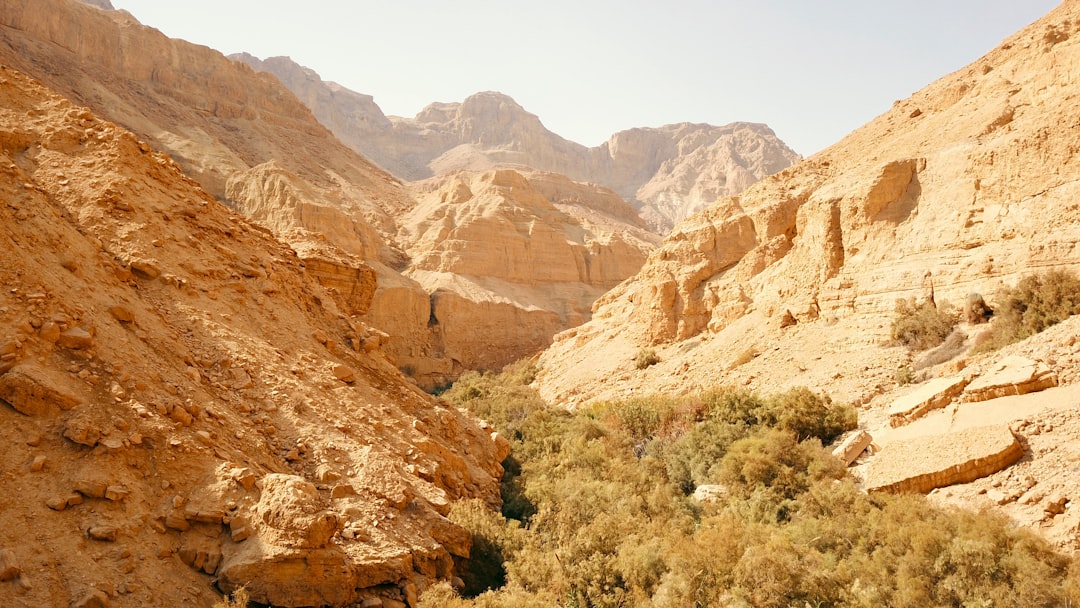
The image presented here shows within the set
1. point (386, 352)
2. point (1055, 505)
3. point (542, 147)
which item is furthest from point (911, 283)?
point (542, 147)

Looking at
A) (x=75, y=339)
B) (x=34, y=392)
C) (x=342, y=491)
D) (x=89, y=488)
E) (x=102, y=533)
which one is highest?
(x=75, y=339)

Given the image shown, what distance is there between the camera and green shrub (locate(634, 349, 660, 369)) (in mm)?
22359

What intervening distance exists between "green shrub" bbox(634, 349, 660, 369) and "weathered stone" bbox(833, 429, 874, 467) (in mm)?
11162

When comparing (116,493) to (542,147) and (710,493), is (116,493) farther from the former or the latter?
(542,147)

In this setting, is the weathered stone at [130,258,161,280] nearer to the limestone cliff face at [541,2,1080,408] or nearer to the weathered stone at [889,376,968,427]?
the weathered stone at [889,376,968,427]

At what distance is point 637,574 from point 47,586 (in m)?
5.41

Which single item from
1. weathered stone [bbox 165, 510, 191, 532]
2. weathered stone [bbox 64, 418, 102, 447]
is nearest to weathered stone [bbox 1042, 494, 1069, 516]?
weathered stone [bbox 165, 510, 191, 532]

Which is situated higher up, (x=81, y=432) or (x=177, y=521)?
(x=81, y=432)

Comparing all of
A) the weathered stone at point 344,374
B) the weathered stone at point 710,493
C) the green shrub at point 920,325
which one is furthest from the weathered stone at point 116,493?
the green shrub at point 920,325

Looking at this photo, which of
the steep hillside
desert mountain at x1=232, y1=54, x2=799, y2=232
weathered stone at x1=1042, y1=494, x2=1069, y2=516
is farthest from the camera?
desert mountain at x1=232, y1=54, x2=799, y2=232

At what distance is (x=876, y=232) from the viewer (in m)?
17.4

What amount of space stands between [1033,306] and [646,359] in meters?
11.4

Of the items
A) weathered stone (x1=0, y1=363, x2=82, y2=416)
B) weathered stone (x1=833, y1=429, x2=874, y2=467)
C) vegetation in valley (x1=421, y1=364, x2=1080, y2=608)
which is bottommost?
vegetation in valley (x1=421, y1=364, x2=1080, y2=608)

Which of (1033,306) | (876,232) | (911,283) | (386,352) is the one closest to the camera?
(1033,306)
